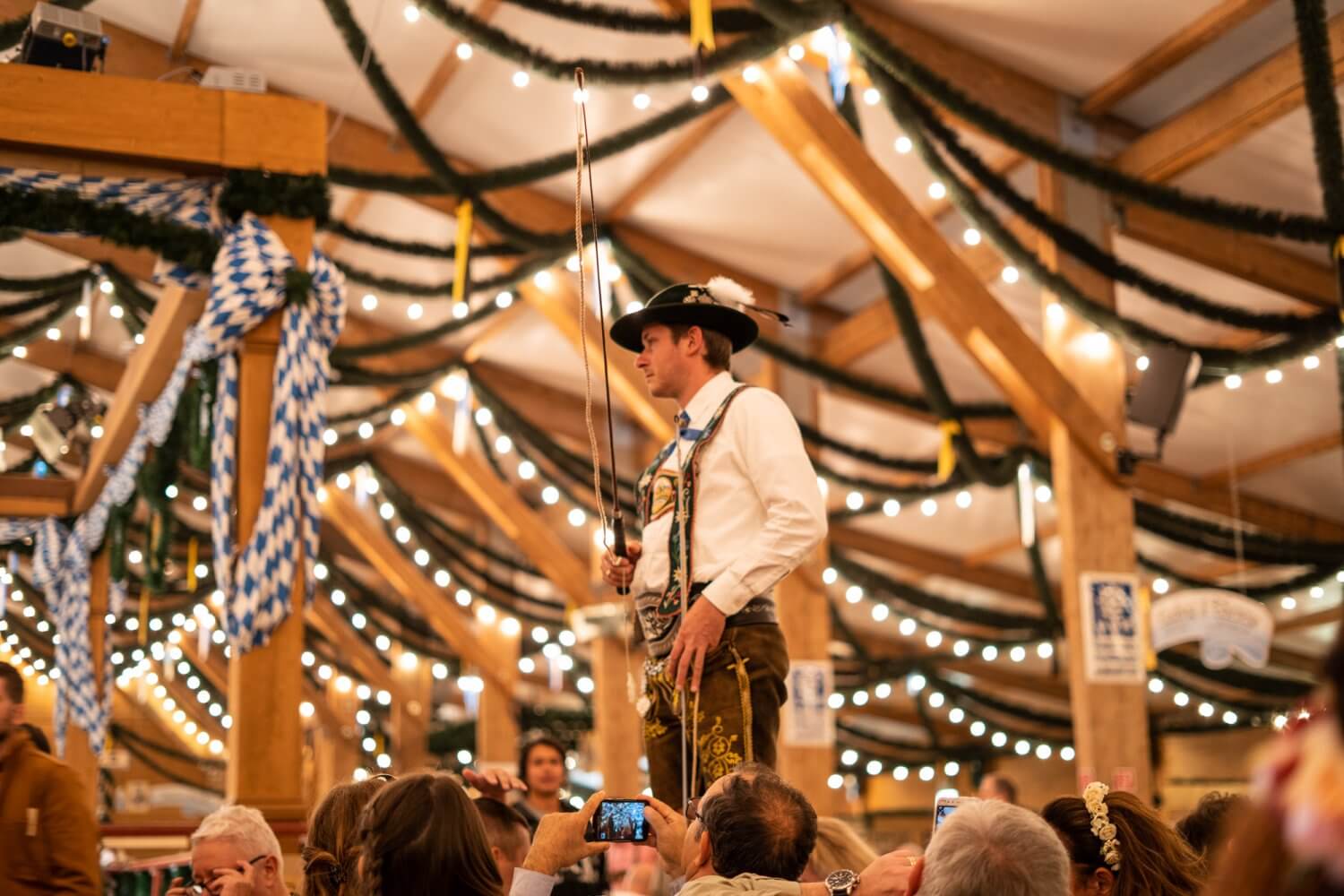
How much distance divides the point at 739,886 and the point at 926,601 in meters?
8.41

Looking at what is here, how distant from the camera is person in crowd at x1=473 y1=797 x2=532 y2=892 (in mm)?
2854

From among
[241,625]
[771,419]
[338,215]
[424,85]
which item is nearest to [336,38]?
[424,85]

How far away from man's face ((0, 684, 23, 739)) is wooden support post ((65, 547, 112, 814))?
6.96 meters

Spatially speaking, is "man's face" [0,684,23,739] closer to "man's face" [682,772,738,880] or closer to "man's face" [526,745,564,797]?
"man's face" [682,772,738,880]

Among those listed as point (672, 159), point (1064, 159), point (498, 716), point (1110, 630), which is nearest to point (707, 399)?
point (1064, 159)

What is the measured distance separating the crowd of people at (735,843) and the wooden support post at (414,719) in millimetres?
15490

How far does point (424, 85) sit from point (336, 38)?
0.60 m

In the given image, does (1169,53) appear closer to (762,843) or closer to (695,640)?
(695,640)

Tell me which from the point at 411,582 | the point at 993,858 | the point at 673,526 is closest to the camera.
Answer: the point at 993,858

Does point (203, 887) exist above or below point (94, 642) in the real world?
below

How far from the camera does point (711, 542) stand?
2646 mm

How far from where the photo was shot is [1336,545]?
8.82 meters

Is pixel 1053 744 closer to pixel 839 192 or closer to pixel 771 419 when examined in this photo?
pixel 839 192

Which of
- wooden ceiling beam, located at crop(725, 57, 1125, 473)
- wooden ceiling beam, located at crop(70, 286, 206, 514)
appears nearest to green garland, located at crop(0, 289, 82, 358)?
wooden ceiling beam, located at crop(70, 286, 206, 514)
